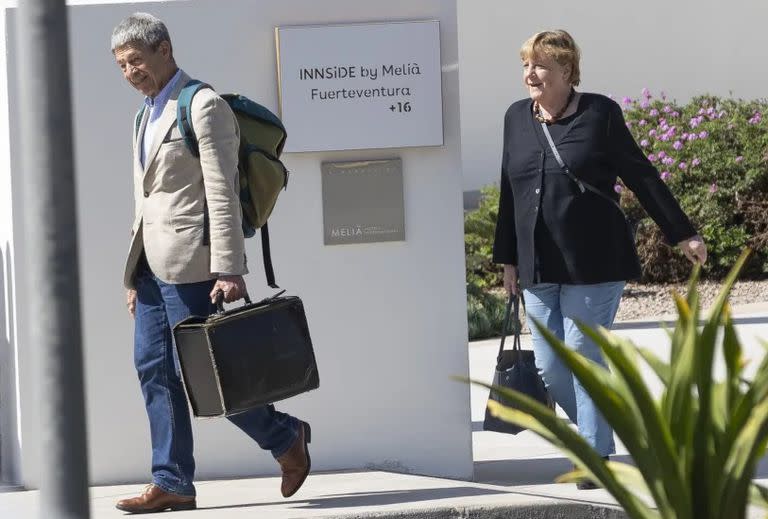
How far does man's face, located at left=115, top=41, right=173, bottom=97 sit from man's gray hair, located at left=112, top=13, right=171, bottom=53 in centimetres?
1

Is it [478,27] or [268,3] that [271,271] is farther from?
[478,27]

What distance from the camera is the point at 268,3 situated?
20.8ft

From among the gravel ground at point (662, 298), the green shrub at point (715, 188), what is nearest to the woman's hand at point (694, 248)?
the gravel ground at point (662, 298)

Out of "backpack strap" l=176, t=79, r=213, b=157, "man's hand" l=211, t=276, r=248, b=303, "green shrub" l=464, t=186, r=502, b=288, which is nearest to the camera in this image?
"man's hand" l=211, t=276, r=248, b=303

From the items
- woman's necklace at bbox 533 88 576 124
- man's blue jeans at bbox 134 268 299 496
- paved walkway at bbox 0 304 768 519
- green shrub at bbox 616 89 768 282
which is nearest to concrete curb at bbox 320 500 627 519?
paved walkway at bbox 0 304 768 519

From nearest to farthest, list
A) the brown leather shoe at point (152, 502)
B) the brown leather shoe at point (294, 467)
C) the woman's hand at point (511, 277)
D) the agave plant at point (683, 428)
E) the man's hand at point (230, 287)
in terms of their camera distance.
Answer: the agave plant at point (683, 428) → the man's hand at point (230, 287) → the brown leather shoe at point (152, 502) → the brown leather shoe at point (294, 467) → the woman's hand at point (511, 277)

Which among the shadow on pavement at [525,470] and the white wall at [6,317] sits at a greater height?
the white wall at [6,317]

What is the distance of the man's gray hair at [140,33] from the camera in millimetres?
5465

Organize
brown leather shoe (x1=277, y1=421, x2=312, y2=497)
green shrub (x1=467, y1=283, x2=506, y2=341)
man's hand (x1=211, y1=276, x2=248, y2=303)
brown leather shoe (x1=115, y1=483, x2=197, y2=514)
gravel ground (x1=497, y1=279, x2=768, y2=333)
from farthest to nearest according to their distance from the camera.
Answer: gravel ground (x1=497, y1=279, x2=768, y2=333), green shrub (x1=467, y1=283, x2=506, y2=341), brown leather shoe (x1=277, y1=421, x2=312, y2=497), brown leather shoe (x1=115, y1=483, x2=197, y2=514), man's hand (x1=211, y1=276, x2=248, y2=303)

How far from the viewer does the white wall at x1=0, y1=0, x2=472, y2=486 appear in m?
6.32

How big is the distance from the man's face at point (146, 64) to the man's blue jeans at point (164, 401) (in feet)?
2.15

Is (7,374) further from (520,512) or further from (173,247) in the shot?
(520,512)

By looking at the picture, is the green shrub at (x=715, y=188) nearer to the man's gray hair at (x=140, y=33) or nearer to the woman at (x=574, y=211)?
the woman at (x=574, y=211)

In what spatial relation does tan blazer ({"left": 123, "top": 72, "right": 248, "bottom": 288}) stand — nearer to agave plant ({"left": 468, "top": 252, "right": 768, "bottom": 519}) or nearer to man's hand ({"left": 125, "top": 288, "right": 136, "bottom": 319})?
man's hand ({"left": 125, "top": 288, "right": 136, "bottom": 319})
